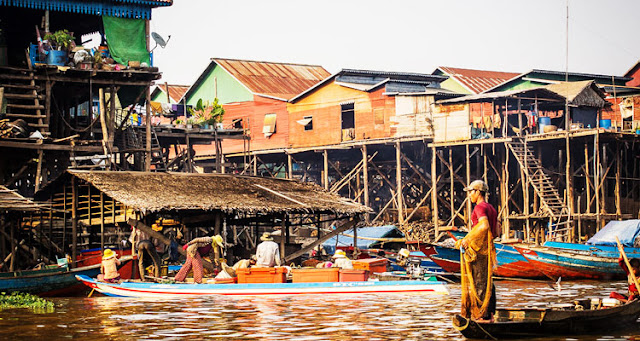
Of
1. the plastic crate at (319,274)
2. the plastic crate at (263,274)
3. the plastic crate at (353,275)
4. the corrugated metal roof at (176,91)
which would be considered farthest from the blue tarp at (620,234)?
the corrugated metal roof at (176,91)

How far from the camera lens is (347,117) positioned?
45.1 metres

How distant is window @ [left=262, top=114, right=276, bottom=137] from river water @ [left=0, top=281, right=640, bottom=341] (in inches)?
1023

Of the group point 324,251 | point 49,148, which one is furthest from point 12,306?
point 324,251

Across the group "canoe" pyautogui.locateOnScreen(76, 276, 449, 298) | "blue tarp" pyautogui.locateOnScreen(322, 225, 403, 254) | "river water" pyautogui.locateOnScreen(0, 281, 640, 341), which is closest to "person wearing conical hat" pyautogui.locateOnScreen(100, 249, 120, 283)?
"river water" pyautogui.locateOnScreen(0, 281, 640, 341)

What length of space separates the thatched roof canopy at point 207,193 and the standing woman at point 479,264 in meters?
11.0

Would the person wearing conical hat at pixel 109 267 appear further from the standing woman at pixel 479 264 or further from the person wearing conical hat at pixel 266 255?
the standing woman at pixel 479 264

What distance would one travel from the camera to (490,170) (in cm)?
4078

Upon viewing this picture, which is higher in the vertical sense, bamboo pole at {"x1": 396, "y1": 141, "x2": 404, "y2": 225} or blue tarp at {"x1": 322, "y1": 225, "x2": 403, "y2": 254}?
bamboo pole at {"x1": 396, "y1": 141, "x2": 404, "y2": 225}

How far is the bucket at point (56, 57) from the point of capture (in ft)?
97.2

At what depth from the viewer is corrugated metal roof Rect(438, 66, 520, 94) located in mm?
50000

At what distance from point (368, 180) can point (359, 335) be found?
31178mm

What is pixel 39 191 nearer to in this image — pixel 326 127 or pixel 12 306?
pixel 12 306

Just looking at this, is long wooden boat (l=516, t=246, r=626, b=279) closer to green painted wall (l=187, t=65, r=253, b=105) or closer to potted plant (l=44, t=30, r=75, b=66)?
potted plant (l=44, t=30, r=75, b=66)

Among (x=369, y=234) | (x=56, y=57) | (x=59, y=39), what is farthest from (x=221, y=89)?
(x=56, y=57)
